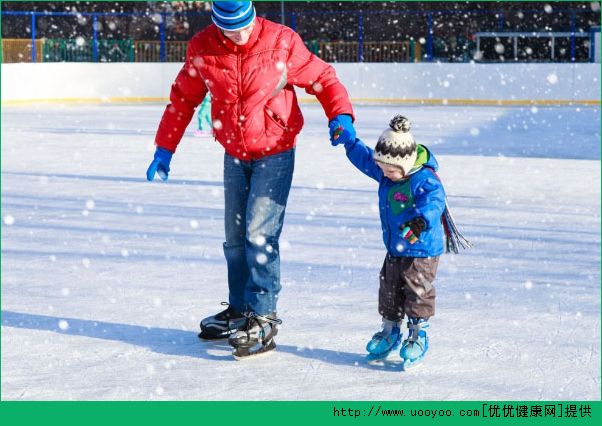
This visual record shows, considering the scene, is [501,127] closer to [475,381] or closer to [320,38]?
[475,381]

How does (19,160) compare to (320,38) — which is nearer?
(19,160)

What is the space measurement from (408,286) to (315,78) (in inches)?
33.9

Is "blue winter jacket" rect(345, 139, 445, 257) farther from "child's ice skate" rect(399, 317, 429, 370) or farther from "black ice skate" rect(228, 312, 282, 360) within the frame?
"black ice skate" rect(228, 312, 282, 360)

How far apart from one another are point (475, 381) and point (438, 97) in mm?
18716

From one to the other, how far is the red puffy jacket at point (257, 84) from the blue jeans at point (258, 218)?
6 centimetres

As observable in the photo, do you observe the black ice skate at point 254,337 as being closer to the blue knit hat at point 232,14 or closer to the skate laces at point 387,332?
the skate laces at point 387,332

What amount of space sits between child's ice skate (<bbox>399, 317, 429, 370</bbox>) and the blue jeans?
0.58 m

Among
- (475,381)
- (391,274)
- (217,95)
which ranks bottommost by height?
(475,381)

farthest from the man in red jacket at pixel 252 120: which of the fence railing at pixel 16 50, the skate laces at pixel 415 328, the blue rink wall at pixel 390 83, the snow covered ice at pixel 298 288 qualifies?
the fence railing at pixel 16 50

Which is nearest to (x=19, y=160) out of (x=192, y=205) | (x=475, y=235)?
(x=192, y=205)

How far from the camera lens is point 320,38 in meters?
31.3

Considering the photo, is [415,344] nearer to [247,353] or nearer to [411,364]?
[411,364]

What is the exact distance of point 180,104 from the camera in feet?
13.5

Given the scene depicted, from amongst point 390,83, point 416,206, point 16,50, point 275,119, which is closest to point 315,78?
point 275,119
